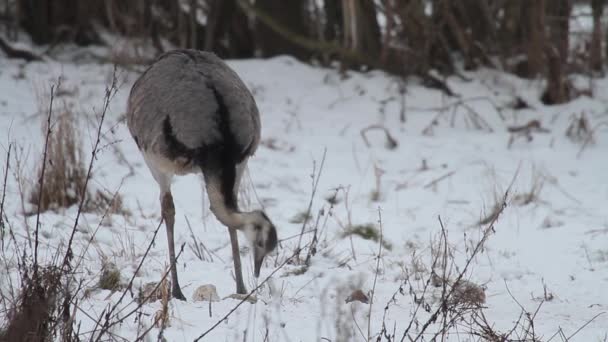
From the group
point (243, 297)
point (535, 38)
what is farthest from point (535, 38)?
point (243, 297)

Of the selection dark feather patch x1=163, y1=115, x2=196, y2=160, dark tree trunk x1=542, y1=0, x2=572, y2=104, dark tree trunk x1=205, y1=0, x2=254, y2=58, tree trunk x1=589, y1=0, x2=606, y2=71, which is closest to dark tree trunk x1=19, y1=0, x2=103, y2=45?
dark tree trunk x1=205, y1=0, x2=254, y2=58

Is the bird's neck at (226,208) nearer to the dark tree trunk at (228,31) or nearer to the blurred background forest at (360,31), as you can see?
the blurred background forest at (360,31)

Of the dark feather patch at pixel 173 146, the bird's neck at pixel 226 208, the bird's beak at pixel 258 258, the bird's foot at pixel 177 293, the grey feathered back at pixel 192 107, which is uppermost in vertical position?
the grey feathered back at pixel 192 107

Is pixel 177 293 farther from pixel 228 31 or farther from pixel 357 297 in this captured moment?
pixel 228 31

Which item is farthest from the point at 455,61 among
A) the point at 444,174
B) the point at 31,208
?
the point at 31,208

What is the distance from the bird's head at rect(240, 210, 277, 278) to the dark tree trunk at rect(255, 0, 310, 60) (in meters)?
6.02

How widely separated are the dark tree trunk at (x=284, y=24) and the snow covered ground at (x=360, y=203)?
0.79 feet

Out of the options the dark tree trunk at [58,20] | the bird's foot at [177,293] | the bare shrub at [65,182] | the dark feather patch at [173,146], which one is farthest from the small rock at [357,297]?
the dark tree trunk at [58,20]

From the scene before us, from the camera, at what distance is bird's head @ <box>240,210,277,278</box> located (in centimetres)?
470

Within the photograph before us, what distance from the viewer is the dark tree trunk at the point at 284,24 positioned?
35.1 ft

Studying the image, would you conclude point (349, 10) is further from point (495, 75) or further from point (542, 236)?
point (542, 236)

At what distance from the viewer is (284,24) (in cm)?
1073

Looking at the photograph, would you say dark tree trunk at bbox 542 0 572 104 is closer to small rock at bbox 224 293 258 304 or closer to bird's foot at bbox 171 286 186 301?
small rock at bbox 224 293 258 304

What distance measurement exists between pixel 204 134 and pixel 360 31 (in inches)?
231
